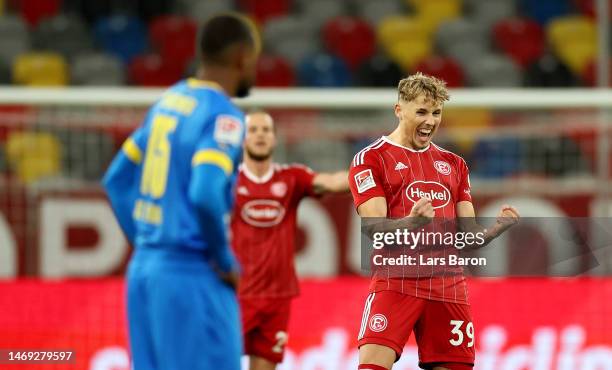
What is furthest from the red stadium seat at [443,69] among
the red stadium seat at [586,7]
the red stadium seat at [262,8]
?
the red stadium seat at [586,7]

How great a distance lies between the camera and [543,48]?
567 inches

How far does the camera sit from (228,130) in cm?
393

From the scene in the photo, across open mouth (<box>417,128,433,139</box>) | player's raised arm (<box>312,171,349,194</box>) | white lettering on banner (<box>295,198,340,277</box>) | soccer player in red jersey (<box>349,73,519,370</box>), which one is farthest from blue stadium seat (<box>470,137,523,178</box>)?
open mouth (<box>417,128,433,139</box>)

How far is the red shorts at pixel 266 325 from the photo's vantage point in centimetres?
716

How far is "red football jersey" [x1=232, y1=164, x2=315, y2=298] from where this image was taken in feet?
23.6

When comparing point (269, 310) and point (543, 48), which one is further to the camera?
point (543, 48)

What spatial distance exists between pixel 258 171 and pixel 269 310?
2.82ft

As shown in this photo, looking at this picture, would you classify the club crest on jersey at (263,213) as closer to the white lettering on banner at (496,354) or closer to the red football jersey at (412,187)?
the white lettering on banner at (496,354)

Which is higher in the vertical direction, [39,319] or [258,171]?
[258,171]

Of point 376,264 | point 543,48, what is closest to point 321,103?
point 376,264

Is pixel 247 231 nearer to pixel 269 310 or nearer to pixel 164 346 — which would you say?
pixel 269 310

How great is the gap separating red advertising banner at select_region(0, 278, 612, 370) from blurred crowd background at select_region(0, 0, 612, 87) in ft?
16.8

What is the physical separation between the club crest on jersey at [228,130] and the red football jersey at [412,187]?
139cm

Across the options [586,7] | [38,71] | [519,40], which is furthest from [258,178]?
[586,7]
